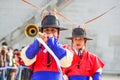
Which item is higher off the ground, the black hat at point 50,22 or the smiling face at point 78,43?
the black hat at point 50,22

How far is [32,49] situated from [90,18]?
1636cm

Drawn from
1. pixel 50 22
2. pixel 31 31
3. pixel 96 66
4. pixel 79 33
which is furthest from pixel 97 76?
pixel 31 31

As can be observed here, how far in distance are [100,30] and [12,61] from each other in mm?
8952

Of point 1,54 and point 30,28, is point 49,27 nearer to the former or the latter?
point 30,28

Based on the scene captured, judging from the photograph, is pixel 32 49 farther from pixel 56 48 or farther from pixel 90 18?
pixel 90 18

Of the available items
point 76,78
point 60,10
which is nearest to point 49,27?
point 76,78

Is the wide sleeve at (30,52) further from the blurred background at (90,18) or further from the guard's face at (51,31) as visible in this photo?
the blurred background at (90,18)

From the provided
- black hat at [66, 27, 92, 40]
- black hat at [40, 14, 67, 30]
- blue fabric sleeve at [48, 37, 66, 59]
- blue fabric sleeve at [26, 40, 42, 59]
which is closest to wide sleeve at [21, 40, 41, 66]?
blue fabric sleeve at [26, 40, 42, 59]

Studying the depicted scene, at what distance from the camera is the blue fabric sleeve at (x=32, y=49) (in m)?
5.12

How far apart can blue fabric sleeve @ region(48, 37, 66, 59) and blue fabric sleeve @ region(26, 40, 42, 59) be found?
0.13 metres

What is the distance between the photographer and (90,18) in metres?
21.4

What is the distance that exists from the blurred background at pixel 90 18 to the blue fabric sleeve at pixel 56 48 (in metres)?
16.1

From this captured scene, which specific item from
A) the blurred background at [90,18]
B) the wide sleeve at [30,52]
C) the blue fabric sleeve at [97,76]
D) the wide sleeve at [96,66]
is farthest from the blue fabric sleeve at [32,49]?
the blurred background at [90,18]

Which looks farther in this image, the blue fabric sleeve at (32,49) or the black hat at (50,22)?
the black hat at (50,22)
